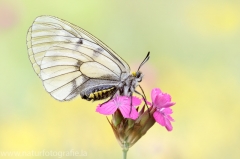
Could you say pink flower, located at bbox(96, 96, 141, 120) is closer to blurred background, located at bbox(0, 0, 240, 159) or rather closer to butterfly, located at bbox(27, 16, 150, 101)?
butterfly, located at bbox(27, 16, 150, 101)

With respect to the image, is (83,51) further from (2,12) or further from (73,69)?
(2,12)

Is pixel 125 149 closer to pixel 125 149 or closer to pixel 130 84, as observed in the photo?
pixel 125 149

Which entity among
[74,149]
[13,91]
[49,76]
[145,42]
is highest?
[49,76]

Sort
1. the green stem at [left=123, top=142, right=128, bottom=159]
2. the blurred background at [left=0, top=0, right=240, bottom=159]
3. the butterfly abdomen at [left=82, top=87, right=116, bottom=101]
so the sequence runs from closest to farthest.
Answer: the green stem at [left=123, top=142, right=128, bottom=159], the butterfly abdomen at [left=82, top=87, right=116, bottom=101], the blurred background at [left=0, top=0, right=240, bottom=159]

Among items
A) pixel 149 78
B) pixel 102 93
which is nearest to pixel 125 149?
pixel 102 93

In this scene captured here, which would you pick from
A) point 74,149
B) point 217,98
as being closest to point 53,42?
point 74,149

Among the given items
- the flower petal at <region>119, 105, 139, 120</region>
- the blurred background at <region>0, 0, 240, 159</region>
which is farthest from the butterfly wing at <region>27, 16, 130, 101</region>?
the blurred background at <region>0, 0, 240, 159</region>

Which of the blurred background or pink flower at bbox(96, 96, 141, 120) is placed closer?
pink flower at bbox(96, 96, 141, 120)
